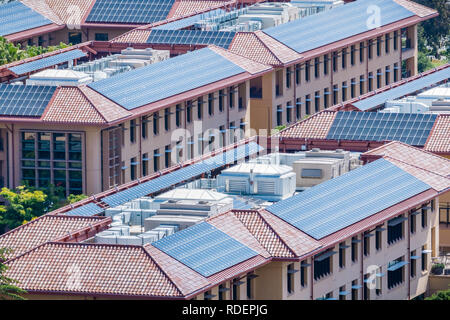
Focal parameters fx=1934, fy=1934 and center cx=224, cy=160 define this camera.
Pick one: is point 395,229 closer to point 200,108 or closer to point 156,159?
point 156,159

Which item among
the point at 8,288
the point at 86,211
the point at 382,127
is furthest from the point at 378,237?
the point at 8,288

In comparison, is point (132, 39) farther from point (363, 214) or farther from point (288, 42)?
point (363, 214)

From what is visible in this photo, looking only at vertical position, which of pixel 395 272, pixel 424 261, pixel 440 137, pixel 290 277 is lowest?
pixel 424 261

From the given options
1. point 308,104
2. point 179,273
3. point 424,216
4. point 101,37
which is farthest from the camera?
point 101,37

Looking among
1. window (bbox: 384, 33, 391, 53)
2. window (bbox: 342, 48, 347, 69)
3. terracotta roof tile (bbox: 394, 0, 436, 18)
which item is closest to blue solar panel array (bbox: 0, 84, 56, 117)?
window (bbox: 342, 48, 347, 69)

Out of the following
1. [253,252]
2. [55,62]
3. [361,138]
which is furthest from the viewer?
[55,62]
